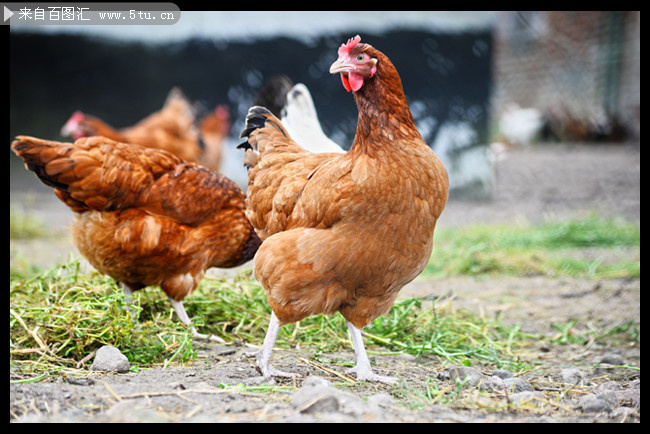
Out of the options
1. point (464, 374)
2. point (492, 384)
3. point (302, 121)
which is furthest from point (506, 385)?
point (302, 121)

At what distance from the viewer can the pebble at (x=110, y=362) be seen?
7.98 feet

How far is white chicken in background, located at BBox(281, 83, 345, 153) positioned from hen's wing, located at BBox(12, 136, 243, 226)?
0.57 meters

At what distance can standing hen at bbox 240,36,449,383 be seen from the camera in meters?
2.29

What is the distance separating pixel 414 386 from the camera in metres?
2.40

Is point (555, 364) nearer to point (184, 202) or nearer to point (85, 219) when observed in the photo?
point (184, 202)

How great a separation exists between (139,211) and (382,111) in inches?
61.4

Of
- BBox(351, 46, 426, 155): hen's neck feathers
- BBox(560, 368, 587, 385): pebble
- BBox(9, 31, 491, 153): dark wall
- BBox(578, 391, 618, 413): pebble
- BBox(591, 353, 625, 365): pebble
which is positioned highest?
BBox(9, 31, 491, 153): dark wall

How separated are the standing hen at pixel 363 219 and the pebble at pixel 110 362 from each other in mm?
572

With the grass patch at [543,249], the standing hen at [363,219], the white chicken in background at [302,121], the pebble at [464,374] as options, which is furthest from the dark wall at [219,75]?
the pebble at [464,374]

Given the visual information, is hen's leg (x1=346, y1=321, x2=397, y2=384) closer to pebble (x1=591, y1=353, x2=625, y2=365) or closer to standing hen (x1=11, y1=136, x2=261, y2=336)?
standing hen (x1=11, y1=136, x2=261, y2=336)

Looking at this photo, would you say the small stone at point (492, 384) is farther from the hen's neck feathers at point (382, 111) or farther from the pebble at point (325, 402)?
the hen's neck feathers at point (382, 111)

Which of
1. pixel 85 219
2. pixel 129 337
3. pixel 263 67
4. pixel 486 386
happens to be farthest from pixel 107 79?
pixel 486 386

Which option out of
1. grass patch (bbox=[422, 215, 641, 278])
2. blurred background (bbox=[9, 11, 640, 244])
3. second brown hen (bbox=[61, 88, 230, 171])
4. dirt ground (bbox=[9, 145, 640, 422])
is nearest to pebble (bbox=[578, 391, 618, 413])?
dirt ground (bbox=[9, 145, 640, 422])

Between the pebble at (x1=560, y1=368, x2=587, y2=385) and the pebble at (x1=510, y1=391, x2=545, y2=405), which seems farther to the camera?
the pebble at (x1=560, y1=368, x2=587, y2=385)
